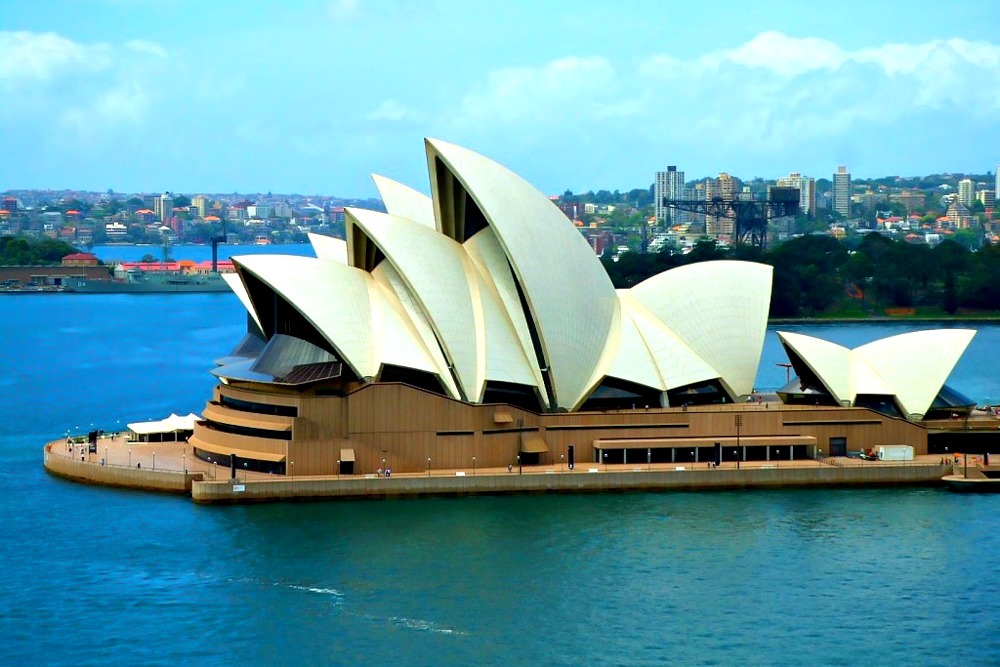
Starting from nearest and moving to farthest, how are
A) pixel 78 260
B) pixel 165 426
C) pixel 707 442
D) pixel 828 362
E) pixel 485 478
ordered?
pixel 485 478, pixel 707 442, pixel 828 362, pixel 165 426, pixel 78 260

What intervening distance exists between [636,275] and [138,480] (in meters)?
86.4

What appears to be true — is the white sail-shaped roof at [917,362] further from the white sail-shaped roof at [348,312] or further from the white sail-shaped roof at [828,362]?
the white sail-shaped roof at [348,312]

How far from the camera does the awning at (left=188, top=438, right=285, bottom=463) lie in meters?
49.2

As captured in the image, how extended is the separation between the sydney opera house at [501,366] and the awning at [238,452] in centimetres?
11

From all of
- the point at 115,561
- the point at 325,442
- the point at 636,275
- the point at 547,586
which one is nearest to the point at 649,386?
the point at 325,442

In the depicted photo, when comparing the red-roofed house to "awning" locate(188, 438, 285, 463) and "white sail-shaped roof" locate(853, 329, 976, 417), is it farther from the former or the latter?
"white sail-shaped roof" locate(853, 329, 976, 417)

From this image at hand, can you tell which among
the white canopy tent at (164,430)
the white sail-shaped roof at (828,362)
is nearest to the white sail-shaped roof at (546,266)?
the white sail-shaped roof at (828,362)

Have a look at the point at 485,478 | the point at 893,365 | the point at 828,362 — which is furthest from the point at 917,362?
the point at 485,478

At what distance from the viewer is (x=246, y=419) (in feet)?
166

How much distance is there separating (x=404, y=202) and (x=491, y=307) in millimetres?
7948

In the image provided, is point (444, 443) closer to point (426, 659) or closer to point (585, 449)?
point (585, 449)

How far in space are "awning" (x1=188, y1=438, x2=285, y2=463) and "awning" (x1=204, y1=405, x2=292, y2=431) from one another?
79 centimetres

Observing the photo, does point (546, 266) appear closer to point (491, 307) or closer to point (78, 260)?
point (491, 307)

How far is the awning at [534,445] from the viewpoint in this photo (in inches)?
1996
